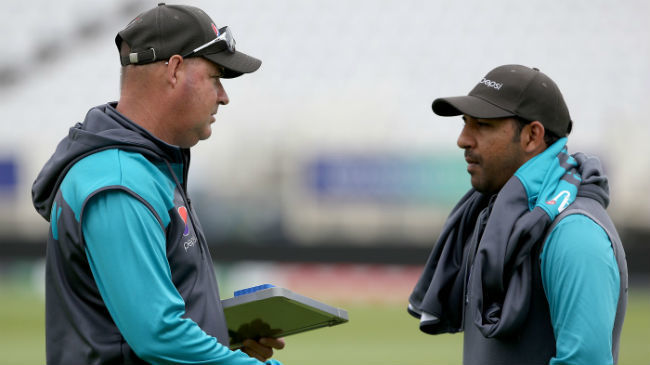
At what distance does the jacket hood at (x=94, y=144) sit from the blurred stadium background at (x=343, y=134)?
6.14 metres

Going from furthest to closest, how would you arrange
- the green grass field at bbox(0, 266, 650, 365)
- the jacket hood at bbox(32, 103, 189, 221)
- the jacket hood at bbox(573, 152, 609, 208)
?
the green grass field at bbox(0, 266, 650, 365)
the jacket hood at bbox(573, 152, 609, 208)
the jacket hood at bbox(32, 103, 189, 221)

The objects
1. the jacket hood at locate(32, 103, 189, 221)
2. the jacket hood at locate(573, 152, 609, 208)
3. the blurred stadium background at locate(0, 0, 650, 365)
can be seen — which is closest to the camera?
the jacket hood at locate(32, 103, 189, 221)

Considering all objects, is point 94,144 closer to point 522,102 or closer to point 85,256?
point 85,256

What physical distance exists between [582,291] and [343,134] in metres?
12.2

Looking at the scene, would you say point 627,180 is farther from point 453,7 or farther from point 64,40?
point 64,40

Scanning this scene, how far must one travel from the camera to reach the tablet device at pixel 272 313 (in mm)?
2115

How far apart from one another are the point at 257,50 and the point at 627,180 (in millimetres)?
8284

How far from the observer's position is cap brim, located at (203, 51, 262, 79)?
2061mm

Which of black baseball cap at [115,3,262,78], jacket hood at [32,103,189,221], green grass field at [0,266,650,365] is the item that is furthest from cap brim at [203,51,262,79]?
green grass field at [0,266,650,365]

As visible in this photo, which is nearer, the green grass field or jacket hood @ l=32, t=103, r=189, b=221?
jacket hood @ l=32, t=103, r=189, b=221

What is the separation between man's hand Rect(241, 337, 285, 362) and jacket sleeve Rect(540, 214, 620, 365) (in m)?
0.81

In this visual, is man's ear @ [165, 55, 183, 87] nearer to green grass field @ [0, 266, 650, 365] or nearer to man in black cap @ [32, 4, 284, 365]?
man in black cap @ [32, 4, 284, 365]

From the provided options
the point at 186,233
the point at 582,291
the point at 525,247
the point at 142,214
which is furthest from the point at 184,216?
the point at 582,291

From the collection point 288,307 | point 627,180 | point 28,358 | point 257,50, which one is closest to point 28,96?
point 257,50
